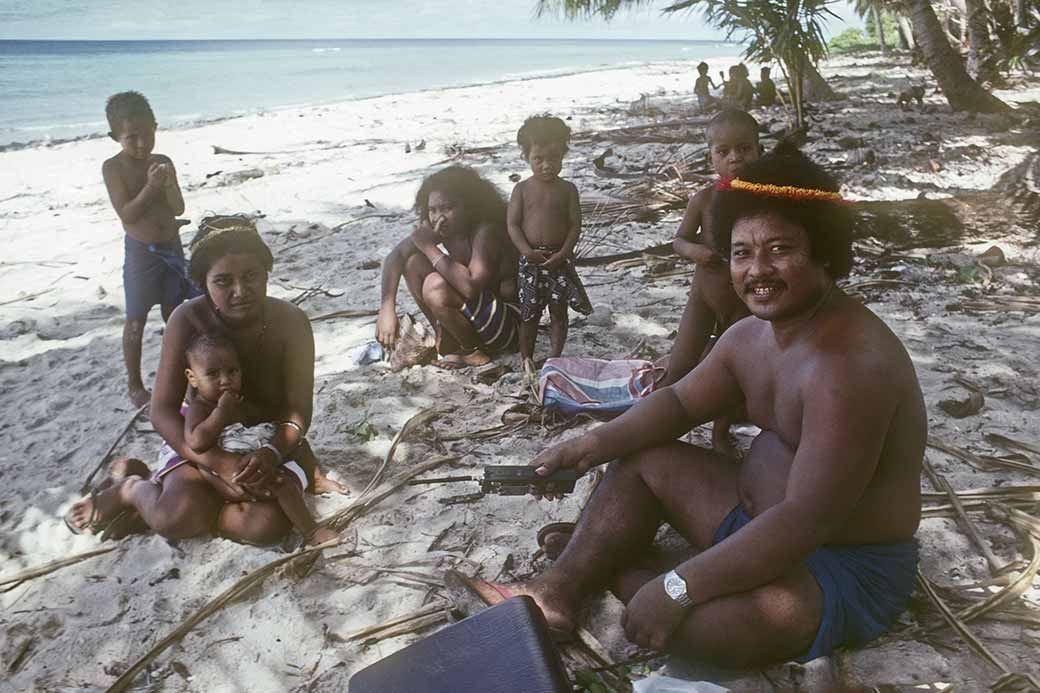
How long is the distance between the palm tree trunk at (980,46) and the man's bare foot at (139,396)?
10.2m

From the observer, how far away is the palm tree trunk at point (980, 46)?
9562 millimetres

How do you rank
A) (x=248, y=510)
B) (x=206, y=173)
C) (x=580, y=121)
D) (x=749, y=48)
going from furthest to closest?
1. (x=580, y=121)
2. (x=206, y=173)
3. (x=749, y=48)
4. (x=248, y=510)

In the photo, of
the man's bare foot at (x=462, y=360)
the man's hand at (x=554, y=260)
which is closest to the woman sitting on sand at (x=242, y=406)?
the man's bare foot at (x=462, y=360)

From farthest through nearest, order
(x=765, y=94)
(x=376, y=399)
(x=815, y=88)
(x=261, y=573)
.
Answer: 1. (x=815, y=88)
2. (x=765, y=94)
3. (x=376, y=399)
4. (x=261, y=573)

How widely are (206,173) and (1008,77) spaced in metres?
11.5

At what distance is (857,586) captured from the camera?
6.23 ft

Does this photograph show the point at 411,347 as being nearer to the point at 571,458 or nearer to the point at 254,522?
the point at 254,522

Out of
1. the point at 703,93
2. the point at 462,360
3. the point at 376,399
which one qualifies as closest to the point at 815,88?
the point at 703,93

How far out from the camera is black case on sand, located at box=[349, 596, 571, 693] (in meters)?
1.62

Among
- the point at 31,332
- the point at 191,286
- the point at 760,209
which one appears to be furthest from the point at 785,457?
the point at 31,332

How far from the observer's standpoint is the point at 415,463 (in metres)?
3.16

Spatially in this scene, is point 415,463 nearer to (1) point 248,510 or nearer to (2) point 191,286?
(1) point 248,510

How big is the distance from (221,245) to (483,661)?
168 centimetres

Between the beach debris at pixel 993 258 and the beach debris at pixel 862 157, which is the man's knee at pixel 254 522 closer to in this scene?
the beach debris at pixel 993 258
